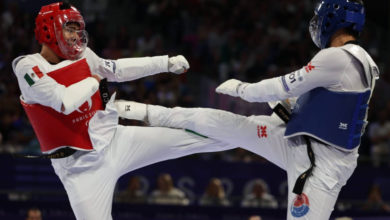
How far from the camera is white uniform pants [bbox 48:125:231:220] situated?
6.59 metres

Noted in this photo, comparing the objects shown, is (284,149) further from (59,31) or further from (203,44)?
(203,44)

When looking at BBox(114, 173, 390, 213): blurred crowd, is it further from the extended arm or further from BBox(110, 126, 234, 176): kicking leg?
the extended arm

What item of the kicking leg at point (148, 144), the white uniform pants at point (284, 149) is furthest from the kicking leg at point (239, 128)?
the kicking leg at point (148, 144)

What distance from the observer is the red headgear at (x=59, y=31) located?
6613 mm

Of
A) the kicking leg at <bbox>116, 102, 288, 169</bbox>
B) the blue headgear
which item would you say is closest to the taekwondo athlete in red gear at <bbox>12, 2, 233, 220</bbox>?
the kicking leg at <bbox>116, 102, 288, 169</bbox>

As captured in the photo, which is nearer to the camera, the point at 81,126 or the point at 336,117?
the point at 336,117

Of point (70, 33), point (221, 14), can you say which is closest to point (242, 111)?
point (221, 14)

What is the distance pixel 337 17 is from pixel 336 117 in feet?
3.15

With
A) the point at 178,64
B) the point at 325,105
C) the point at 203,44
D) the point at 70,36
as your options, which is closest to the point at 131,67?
the point at 178,64

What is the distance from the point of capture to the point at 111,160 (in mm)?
6777

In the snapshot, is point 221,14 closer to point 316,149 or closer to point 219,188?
point 219,188

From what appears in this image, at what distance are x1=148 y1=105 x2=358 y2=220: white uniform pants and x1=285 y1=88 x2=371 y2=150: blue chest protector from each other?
135mm

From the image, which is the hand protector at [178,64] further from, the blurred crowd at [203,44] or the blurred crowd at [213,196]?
the blurred crowd at [203,44]

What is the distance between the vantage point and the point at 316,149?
626cm
